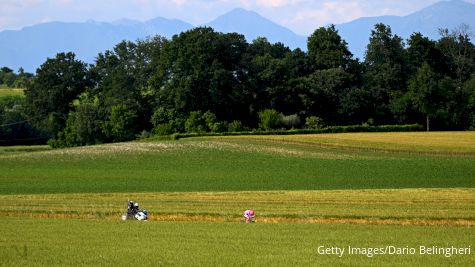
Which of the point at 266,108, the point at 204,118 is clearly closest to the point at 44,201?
the point at 204,118

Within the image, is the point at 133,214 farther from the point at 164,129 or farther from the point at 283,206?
the point at 164,129

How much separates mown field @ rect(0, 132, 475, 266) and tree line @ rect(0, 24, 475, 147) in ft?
67.1

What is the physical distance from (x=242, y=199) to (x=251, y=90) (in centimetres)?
7453

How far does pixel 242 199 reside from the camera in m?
42.9

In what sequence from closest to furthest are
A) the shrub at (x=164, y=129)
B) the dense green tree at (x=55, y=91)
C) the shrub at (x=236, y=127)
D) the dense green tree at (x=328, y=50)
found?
the shrub at (x=236, y=127) < the shrub at (x=164, y=129) < the dense green tree at (x=55, y=91) < the dense green tree at (x=328, y=50)

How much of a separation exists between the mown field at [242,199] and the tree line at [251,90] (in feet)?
67.1

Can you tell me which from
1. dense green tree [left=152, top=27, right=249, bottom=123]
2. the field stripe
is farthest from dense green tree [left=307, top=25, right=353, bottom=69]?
the field stripe

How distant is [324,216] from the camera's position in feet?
103

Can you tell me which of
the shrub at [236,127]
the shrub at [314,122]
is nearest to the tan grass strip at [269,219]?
the shrub at [236,127]

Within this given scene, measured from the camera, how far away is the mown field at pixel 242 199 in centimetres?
2084

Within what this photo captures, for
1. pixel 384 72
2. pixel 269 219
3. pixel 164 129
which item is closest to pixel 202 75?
pixel 164 129

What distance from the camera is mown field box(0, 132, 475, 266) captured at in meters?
20.8

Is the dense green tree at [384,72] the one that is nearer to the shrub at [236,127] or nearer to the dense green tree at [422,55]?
the dense green tree at [422,55]

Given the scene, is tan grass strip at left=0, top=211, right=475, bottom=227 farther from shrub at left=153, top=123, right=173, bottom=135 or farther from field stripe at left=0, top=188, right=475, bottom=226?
shrub at left=153, top=123, right=173, bottom=135
